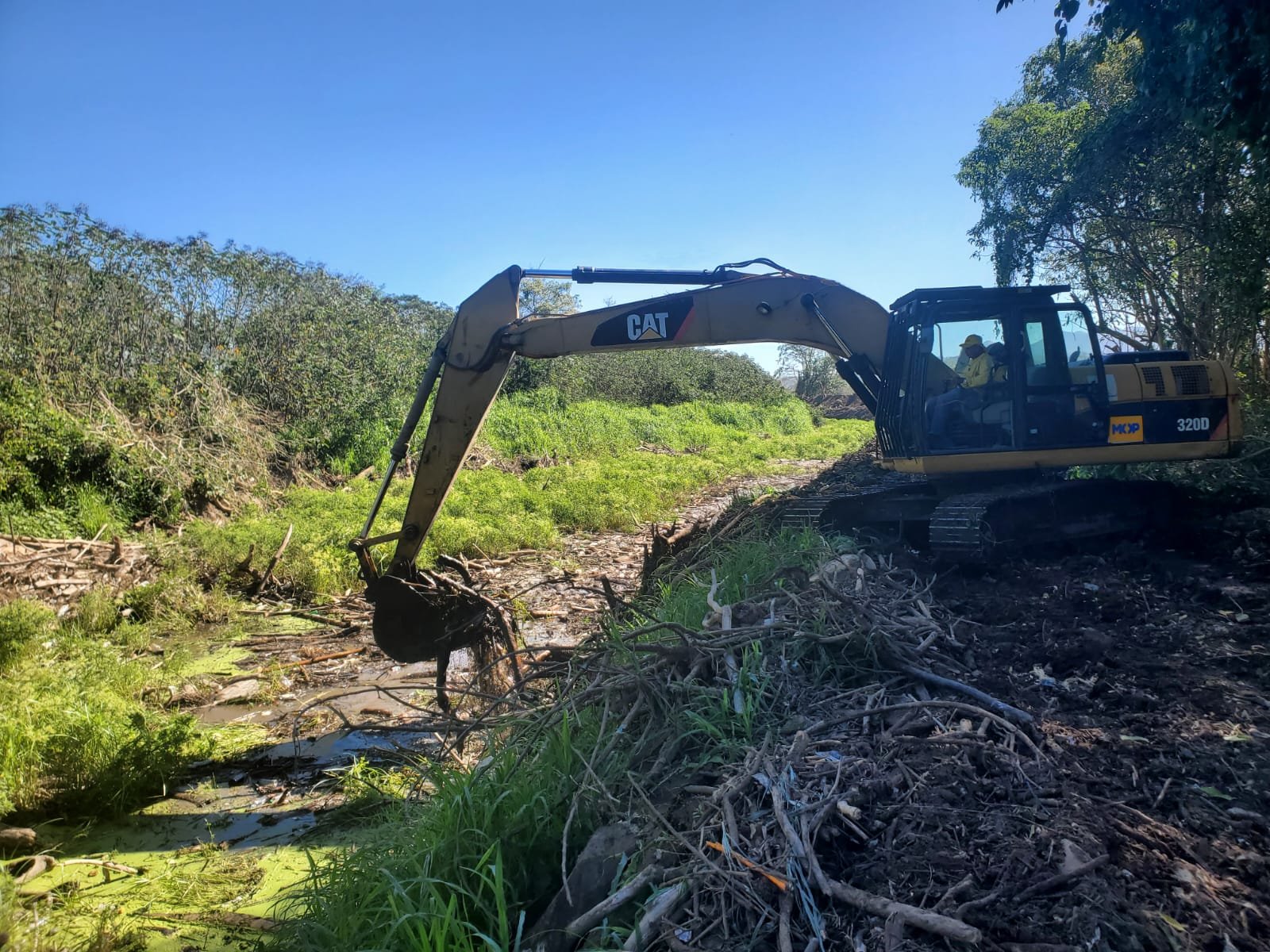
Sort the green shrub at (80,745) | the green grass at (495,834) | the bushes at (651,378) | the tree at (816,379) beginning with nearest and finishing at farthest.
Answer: the green grass at (495,834)
the green shrub at (80,745)
the bushes at (651,378)
the tree at (816,379)

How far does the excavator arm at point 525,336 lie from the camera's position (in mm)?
5488

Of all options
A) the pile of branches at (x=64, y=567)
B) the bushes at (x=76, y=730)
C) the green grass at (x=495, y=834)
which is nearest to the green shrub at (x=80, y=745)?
the bushes at (x=76, y=730)

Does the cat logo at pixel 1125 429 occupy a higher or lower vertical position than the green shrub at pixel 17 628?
higher

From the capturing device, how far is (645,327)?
19.2ft

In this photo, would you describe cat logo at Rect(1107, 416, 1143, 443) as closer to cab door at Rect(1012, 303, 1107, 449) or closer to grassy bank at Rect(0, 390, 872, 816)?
cab door at Rect(1012, 303, 1107, 449)

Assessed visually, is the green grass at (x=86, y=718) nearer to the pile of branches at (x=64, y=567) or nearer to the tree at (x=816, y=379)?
Answer: the pile of branches at (x=64, y=567)

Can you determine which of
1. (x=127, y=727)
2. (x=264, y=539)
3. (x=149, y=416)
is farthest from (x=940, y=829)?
(x=149, y=416)

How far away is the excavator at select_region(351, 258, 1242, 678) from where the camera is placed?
595 centimetres

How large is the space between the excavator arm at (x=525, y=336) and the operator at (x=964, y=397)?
3.09 feet

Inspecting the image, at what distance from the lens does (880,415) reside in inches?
261

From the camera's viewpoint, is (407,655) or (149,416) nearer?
(407,655)

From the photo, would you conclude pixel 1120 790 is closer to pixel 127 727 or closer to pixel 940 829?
pixel 940 829

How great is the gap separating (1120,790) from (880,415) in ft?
14.1

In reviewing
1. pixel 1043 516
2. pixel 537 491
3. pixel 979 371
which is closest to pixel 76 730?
pixel 979 371
